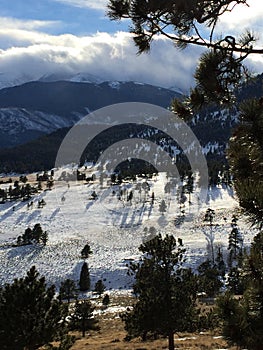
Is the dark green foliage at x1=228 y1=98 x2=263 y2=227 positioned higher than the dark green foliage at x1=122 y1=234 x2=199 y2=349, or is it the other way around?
the dark green foliage at x1=228 y1=98 x2=263 y2=227

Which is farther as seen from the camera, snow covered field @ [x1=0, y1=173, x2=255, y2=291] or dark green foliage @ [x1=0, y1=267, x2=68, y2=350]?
snow covered field @ [x1=0, y1=173, x2=255, y2=291]

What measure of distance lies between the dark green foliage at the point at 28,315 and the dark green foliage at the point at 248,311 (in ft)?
29.4

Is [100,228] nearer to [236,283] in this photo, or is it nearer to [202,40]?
[236,283]

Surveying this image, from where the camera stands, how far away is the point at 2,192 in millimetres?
154500

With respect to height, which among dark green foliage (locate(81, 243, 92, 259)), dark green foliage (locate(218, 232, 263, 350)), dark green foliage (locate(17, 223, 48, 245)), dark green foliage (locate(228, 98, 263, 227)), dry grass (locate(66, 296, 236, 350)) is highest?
dark green foliage (locate(228, 98, 263, 227))

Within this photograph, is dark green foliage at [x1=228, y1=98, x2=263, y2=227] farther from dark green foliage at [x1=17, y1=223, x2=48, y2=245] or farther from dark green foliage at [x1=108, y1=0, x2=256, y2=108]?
dark green foliage at [x1=17, y1=223, x2=48, y2=245]

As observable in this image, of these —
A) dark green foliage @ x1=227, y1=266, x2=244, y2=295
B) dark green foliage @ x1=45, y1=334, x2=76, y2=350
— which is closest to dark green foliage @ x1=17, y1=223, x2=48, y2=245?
dark green foliage @ x1=227, y1=266, x2=244, y2=295

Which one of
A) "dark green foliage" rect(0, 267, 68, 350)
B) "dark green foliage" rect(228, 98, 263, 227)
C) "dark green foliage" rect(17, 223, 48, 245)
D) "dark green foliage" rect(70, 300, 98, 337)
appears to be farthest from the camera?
"dark green foliage" rect(17, 223, 48, 245)

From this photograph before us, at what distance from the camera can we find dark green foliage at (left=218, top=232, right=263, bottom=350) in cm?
459

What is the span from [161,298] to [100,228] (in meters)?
103

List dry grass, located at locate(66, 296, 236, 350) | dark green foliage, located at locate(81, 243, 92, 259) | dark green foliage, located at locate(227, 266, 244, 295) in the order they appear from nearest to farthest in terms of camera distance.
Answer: dark green foliage, located at locate(227, 266, 244, 295) < dry grass, located at locate(66, 296, 236, 350) < dark green foliage, located at locate(81, 243, 92, 259)

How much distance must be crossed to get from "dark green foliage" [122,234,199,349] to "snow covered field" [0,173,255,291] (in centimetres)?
5429

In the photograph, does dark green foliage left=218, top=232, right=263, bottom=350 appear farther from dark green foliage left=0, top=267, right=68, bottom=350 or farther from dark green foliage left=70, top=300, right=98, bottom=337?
dark green foliage left=70, top=300, right=98, bottom=337

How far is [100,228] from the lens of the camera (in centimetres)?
11994
